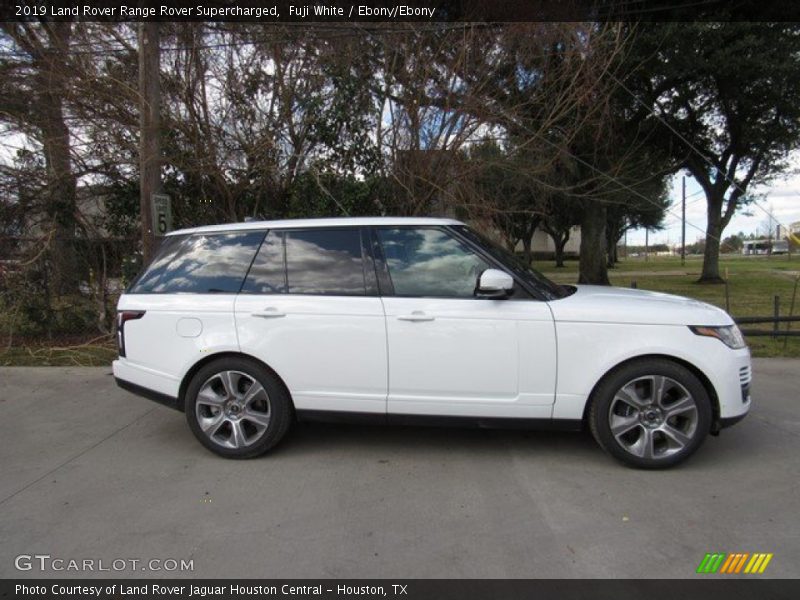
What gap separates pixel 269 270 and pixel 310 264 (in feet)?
1.10

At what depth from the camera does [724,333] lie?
3.72 m

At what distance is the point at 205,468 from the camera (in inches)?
157

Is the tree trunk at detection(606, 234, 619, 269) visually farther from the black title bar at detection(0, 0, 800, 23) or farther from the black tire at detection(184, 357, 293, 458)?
the black tire at detection(184, 357, 293, 458)

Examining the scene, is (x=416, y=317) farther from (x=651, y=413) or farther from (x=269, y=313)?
(x=651, y=413)

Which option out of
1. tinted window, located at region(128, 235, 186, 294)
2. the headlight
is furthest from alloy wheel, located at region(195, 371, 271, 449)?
the headlight

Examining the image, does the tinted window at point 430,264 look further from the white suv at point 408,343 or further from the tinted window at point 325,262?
the tinted window at point 325,262

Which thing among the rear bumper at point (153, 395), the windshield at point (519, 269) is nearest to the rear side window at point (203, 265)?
the rear bumper at point (153, 395)

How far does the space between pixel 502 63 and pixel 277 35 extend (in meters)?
3.88

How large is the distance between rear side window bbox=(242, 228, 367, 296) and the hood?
1495mm

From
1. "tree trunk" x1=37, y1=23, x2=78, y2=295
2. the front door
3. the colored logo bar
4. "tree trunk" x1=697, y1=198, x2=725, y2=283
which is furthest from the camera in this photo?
"tree trunk" x1=697, y1=198, x2=725, y2=283

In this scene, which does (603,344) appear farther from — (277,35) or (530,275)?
(277,35)

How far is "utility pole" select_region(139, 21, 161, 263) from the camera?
7461mm
